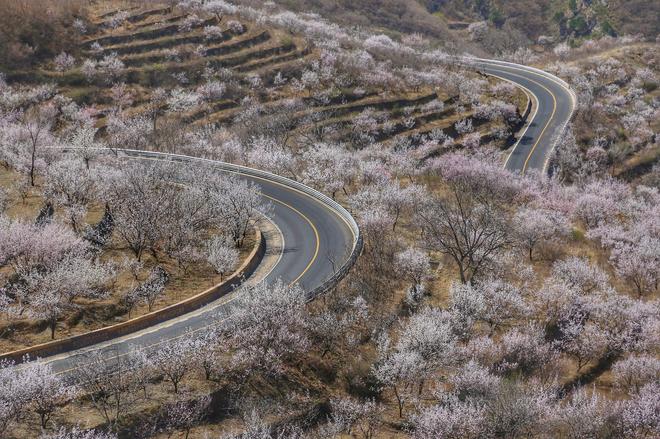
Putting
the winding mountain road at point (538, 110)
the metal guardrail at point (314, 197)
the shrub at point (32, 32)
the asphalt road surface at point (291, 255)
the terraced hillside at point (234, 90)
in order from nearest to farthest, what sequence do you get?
the asphalt road surface at point (291, 255) < the metal guardrail at point (314, 197) < the winding mountain road at point (538, 110) < the terraced hillside at point (234, 90) < the shrub at point (32, 32)

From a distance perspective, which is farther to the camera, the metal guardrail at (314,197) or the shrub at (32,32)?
the shrub at (32,32)

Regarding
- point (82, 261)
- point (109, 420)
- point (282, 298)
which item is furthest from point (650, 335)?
point (82, 261)

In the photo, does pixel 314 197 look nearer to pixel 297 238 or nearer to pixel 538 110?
pixel 297 238

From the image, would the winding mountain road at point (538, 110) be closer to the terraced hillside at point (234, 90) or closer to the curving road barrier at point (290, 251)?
the terraced hillside at point (234, 90)

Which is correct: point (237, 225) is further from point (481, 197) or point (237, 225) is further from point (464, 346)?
point (481, 197)

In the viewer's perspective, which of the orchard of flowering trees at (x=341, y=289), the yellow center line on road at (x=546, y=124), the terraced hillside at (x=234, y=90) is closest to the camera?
the orchard of flowering trees at (x=341, y=289)

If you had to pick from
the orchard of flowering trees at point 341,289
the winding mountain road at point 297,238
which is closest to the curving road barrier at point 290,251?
the winding mountain road at point 297,238
